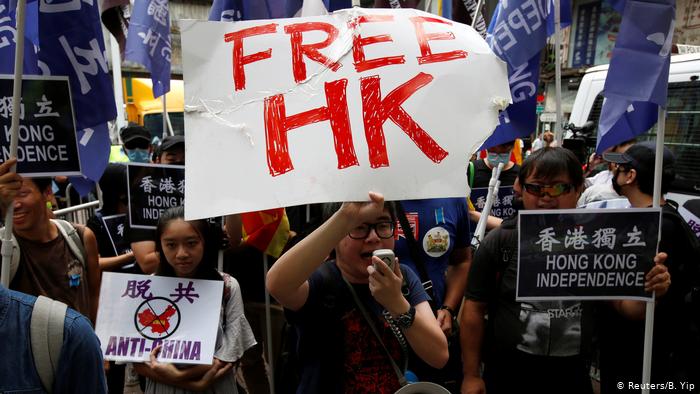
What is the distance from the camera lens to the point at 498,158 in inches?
169

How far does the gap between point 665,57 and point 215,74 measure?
1818mm

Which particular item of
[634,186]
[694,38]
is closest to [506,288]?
[634,186]

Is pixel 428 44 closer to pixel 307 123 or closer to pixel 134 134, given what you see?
pixel 307 123

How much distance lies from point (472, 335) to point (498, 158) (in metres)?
2.20

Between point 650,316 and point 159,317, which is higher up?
point 650,316

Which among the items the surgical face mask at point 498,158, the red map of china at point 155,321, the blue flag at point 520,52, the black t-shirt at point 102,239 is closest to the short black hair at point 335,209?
the red map of china at point 155,321

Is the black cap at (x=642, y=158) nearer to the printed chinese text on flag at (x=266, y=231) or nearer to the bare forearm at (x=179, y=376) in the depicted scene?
the printed chinese text on flag at (x=266, y=231)

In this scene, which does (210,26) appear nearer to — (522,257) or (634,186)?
(522,257)

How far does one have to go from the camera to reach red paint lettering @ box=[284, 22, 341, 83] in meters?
1.75

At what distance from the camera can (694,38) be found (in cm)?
1251

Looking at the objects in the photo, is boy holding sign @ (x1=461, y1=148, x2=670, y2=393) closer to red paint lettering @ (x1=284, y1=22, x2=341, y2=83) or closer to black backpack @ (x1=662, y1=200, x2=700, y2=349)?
black backpack @ (x1=662, y1=200, x2=700, y2=349)

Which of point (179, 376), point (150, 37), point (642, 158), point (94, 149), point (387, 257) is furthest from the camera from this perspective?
point (150, 37)

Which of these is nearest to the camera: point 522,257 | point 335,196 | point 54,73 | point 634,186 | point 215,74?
point 335,196

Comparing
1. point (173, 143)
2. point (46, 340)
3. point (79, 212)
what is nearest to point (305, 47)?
point (46, 340)
